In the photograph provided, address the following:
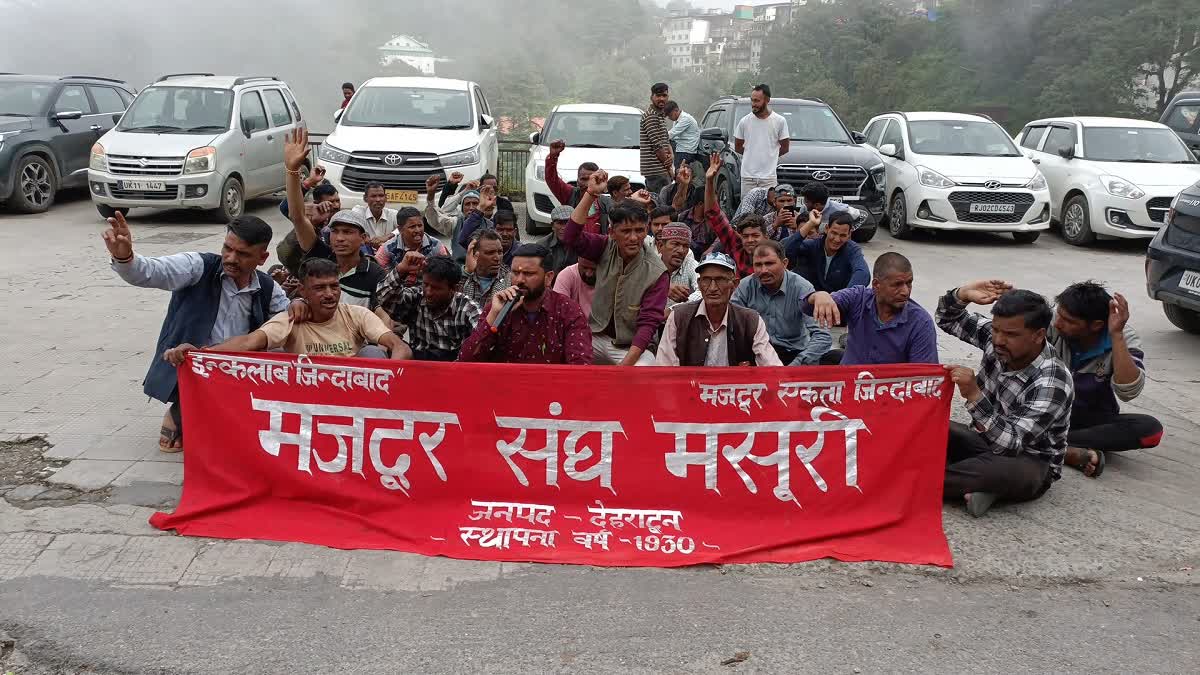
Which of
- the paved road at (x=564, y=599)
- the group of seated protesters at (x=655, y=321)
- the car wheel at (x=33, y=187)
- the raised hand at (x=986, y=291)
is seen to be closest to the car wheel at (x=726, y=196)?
the group of seated protesters at (x=655, y=321)

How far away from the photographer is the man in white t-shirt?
1174cm

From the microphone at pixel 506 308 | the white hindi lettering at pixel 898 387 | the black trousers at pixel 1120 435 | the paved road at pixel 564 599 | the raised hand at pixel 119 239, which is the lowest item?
the paved road at pixel 564 599

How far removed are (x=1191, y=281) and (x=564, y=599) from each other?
6.61 meters

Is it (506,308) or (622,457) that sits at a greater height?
(506,308)

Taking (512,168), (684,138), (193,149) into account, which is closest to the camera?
(684,138)

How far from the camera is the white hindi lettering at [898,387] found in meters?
4.73

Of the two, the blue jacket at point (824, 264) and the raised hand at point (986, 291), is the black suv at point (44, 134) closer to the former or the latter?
the blue jacket at point (824, 264)

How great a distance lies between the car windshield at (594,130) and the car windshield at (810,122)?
1.54 meters

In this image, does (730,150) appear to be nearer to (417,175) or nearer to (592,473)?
(417,175)

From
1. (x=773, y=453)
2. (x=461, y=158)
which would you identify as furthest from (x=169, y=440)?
(x=461, y=158)

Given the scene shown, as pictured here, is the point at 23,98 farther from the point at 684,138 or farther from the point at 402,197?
the point at 684,138

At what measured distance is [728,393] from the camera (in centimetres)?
471

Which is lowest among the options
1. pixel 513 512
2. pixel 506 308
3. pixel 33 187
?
pixel 513 512

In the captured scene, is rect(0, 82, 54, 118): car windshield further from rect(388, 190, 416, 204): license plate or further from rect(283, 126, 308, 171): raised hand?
rect(283, 126, 308, 171): raised hand
